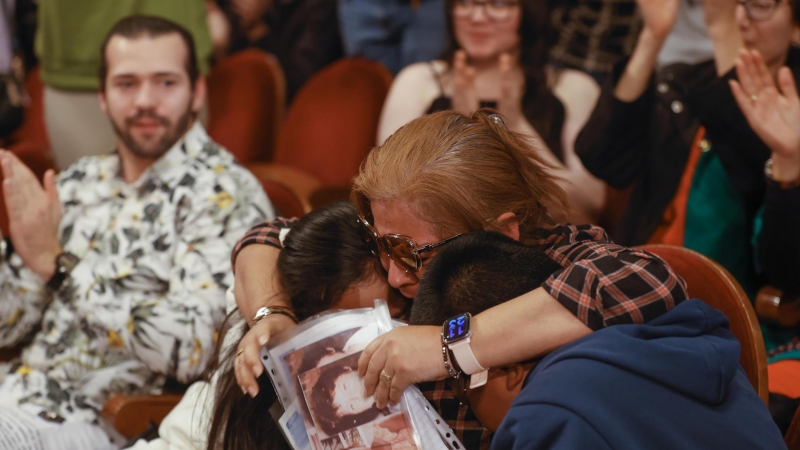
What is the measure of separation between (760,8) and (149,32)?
1.66 metres

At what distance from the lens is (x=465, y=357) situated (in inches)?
49.6

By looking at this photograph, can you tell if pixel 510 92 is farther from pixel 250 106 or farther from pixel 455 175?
pixel 455 175

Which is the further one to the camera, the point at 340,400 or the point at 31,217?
the point at 31,217

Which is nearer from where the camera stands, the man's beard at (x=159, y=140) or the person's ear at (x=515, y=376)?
the person's ear at (x=515, y=376)

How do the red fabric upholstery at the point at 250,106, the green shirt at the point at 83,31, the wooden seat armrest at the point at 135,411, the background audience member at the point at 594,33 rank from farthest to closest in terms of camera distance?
1. the green shirt at the point at 83,31
2. the red fabric upholstery at the point at 250,106
3. the background audience member at the point at 594,33
4. the wooden seat armrest at the point at 135,411

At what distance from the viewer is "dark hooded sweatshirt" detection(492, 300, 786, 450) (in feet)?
3.60

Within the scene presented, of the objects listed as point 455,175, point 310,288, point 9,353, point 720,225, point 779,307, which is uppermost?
point 455,175

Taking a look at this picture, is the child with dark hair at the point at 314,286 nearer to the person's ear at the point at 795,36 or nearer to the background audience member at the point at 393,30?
the person's ear at the point at 795,36

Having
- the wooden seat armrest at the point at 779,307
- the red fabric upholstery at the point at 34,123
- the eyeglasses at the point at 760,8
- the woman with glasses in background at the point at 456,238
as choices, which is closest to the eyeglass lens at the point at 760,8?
the eyeglasses at the point at 760,8

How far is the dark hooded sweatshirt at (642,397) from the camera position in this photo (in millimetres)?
1099

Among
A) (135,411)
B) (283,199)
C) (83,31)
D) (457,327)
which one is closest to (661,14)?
(283,199)

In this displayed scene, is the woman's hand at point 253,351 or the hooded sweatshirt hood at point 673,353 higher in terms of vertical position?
the hooded sweatshirt hood at point 673,353

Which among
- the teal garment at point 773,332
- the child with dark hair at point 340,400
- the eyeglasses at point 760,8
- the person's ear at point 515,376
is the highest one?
→ the eyeglasses at point 760,8

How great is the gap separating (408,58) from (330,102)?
1.32 feet
